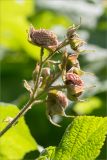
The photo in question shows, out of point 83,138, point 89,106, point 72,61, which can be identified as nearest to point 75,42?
point 72,61

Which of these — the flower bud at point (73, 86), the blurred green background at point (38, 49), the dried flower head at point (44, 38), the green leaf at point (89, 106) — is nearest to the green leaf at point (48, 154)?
the flower bud at point (73, 86)

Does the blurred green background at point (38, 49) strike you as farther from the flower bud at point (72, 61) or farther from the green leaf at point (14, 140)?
the flower bud at point (72, 61)

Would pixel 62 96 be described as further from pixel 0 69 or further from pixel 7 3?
pixel 7 3

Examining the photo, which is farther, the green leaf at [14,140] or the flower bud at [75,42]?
the green leaf at [14,140]

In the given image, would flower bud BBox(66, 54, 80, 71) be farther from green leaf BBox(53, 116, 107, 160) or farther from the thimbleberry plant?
green leaf BBox(53, 116, 107, 160)

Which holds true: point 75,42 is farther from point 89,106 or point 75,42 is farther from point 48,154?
point 89,106

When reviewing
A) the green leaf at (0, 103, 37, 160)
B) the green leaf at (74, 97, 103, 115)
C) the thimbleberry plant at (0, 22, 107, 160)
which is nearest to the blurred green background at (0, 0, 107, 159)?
the green leaf at (74, 97, 103, 115)
